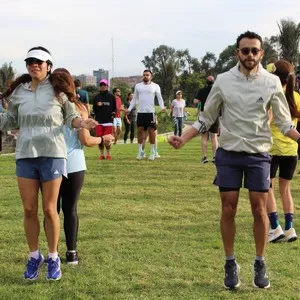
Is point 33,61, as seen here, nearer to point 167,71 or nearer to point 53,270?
point 53,270

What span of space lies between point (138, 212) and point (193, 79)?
66.4m

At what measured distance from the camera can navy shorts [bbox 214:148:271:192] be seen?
4.35 m

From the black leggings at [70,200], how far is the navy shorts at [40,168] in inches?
18.9

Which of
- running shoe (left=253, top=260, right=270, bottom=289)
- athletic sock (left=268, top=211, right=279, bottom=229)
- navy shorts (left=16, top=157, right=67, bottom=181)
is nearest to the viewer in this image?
running shoe (left=253, top=260, right=270, bottom=289)

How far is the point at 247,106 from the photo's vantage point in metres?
4.30

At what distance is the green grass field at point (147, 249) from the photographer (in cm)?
436

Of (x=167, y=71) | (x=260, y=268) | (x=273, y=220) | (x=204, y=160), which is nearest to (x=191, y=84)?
(x=167, y=71)

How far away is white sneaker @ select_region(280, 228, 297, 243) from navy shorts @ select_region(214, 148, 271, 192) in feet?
5.76

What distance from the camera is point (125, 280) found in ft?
15.1

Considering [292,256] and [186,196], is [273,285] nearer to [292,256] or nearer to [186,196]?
[292,256]

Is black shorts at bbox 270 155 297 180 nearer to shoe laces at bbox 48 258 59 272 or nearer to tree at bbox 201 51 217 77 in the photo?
shoe laces at bbox 48 258 59 272

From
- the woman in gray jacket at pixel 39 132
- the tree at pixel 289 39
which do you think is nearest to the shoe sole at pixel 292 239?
the woman in gray jacket at pixel 39 132

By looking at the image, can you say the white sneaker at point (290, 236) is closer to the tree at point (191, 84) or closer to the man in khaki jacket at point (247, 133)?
the man in khaki jacket at point (247, 133)

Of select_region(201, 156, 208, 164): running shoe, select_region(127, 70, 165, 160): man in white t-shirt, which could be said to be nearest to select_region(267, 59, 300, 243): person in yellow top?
select_region(201, 156, 208, 164): running shoe
